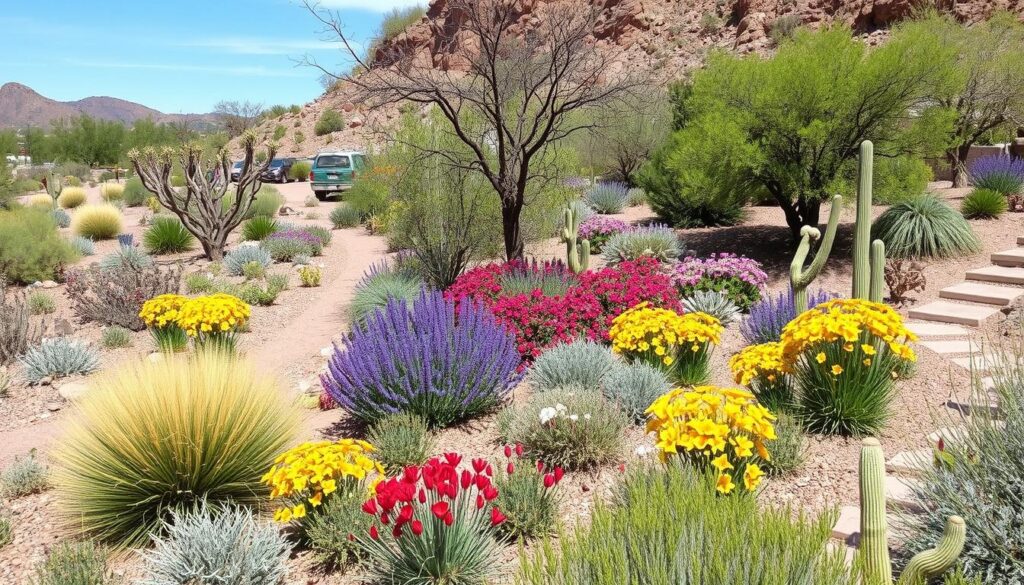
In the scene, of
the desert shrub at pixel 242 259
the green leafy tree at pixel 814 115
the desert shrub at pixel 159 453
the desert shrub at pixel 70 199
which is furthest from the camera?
the desert shrub at pixel 70 199

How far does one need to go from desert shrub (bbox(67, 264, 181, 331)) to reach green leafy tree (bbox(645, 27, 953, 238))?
29.2 ft

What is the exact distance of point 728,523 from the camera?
7.88ft

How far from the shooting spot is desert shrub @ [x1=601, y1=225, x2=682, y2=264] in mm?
12469

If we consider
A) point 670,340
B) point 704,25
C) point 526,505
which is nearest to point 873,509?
point 526,505

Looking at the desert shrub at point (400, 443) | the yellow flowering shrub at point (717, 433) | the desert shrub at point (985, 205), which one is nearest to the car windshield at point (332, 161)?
the desert shrub at point (985, 205)

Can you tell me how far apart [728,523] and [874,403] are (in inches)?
115

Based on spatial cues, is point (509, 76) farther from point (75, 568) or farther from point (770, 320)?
point (75, 568)

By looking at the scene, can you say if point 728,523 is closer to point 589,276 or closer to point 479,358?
point 479,358

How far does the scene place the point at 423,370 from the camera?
5.25 metres

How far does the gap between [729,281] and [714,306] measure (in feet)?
2.73

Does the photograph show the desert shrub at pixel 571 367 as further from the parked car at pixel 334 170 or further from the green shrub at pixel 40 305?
the parked car at pixel 334 170

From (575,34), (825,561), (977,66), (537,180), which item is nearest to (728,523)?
(825,561)

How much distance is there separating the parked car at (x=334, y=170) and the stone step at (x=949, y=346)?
24.0 meters

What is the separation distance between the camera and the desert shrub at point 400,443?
179 inches
